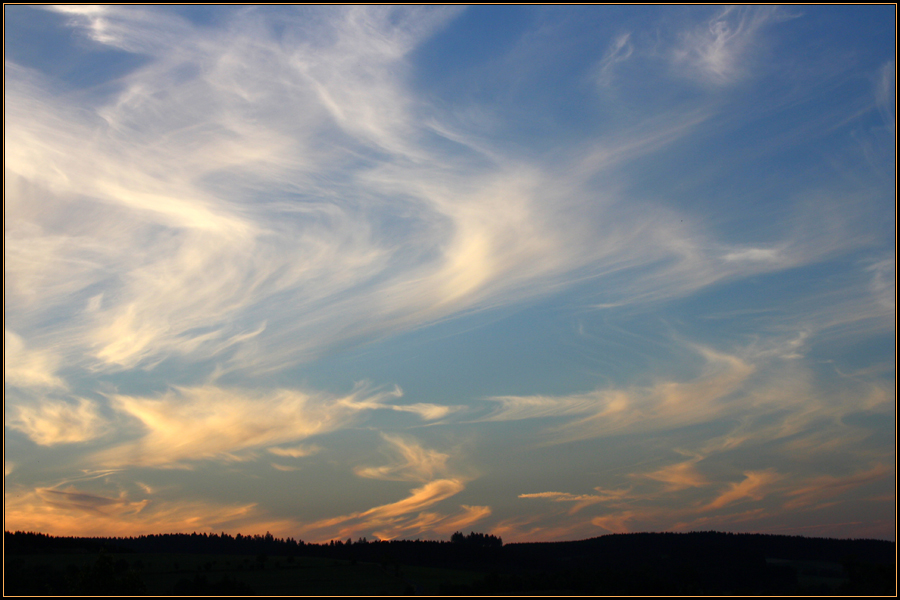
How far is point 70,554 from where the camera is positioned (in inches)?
5704

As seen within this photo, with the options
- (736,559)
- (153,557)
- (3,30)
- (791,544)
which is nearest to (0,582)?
(153,557)

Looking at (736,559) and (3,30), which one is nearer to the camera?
(3,30)

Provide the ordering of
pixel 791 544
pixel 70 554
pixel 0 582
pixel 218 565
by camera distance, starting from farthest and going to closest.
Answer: pixel 791 544 < pixel 218 565 < pixel 70 554 < pixel 0 582

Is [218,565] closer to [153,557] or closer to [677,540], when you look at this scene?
[153,557]

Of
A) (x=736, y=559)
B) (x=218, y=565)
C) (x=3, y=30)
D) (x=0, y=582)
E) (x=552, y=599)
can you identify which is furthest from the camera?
(x=736, y=559)

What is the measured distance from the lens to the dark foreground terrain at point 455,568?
12850cm

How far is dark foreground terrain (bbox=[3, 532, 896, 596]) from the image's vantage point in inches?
5059

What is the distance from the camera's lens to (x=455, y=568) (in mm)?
181500

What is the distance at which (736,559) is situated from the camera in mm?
175625

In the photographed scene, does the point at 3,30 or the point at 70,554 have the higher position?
the point at 3,30

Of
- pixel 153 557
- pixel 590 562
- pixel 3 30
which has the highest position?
pixel 3 30

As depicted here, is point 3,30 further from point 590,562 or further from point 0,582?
point 590,562

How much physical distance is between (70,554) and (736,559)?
562 feet

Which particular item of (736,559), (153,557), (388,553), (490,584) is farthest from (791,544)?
(153,557)
